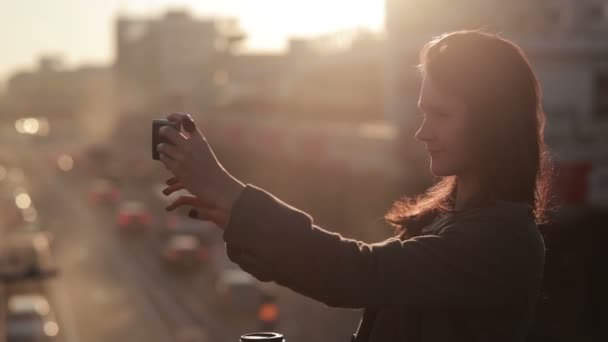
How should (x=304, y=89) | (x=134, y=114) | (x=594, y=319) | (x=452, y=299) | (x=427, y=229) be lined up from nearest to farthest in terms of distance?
(x=452, y=299), (x=427, y=229), (x=594, y=319), (x=134, y=114), (x=304, y=89)

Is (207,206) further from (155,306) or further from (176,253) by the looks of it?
(176,253)

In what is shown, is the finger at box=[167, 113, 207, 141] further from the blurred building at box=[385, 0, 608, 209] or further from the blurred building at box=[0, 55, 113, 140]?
the blurred building at box=[385, 0, 608, 209]

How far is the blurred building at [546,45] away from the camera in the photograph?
49.1 m

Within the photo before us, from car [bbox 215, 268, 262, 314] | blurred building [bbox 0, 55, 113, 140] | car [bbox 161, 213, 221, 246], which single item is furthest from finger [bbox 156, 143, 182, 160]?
car [bbox 161, 213, 221, 246]

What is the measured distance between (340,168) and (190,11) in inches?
3062

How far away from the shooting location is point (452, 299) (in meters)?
2.67

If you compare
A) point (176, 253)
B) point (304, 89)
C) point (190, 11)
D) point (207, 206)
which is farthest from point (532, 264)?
point (190, 11)

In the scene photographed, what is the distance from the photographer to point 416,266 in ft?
8.65

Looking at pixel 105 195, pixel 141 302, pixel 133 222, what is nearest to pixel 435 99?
pixel 141 302

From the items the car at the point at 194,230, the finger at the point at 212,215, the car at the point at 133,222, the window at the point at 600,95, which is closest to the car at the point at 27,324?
the car at the point at 194,230

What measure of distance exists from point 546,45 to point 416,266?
49310 mm

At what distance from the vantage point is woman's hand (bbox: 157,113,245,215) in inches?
105

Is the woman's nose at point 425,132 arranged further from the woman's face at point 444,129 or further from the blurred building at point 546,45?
the blurred building at point 546,45

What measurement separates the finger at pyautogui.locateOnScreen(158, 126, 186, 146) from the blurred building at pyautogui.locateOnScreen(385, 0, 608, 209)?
4548 cm
